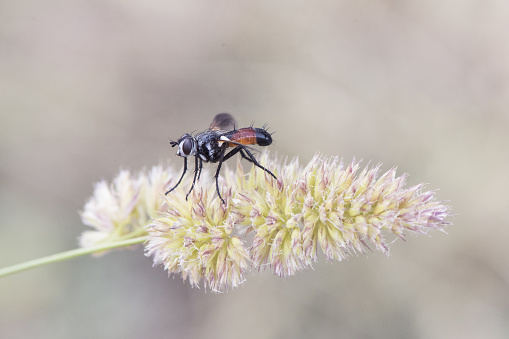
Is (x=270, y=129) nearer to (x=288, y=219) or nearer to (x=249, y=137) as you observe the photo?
(x=249, y=137)

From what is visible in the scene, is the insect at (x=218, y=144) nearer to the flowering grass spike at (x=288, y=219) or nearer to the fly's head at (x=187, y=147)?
the fly's head at (x=187, y=147)

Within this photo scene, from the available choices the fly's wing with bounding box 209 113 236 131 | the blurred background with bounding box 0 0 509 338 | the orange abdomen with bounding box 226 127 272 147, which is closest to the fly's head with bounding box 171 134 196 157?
the orange abdomen with bounding box 226 127 272 147

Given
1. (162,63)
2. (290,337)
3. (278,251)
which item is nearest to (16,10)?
(162,63)

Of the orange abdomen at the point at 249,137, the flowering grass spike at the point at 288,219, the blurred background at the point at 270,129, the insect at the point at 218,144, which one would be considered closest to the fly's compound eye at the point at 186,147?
the insect at the point at 218,144

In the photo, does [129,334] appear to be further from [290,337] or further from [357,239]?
[357,239]

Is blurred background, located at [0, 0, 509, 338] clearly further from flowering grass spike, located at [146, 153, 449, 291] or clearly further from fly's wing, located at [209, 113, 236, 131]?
flowering grass spike, located at [146, 153, 449, 291]

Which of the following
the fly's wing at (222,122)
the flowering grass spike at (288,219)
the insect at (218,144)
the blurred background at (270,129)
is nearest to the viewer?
the flowering grass spike at (288,219)
